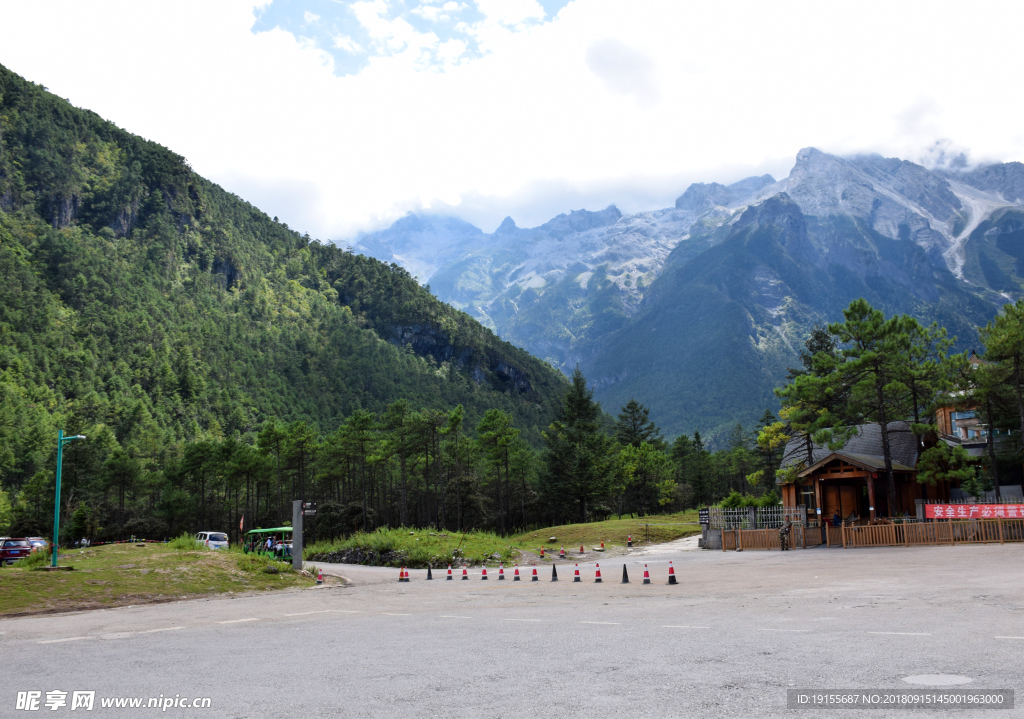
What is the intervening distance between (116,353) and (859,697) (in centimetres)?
16793

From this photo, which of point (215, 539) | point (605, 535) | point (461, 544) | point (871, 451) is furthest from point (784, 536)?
point (215, 539)

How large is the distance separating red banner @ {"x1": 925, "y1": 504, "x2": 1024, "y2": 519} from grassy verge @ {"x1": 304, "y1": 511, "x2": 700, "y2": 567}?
57.8 ft

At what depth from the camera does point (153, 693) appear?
7773 millimetres

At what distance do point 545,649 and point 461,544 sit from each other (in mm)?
28751

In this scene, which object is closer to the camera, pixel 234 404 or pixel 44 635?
pixel 44 635

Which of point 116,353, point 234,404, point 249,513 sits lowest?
point 249,513

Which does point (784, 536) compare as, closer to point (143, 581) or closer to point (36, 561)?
point (143, 581)

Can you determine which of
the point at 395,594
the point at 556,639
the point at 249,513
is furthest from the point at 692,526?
the point at 249,513

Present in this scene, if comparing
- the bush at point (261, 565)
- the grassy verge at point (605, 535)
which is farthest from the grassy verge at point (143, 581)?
the grassy verge at point (605, 535)

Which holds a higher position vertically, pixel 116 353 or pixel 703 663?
pixel 116 353

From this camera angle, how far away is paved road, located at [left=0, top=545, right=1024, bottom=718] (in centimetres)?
710

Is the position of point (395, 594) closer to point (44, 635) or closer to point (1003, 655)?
point (44, 635)

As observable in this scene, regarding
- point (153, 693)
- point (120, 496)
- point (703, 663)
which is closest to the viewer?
point (153, 693)

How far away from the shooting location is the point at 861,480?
45688 millimetres
